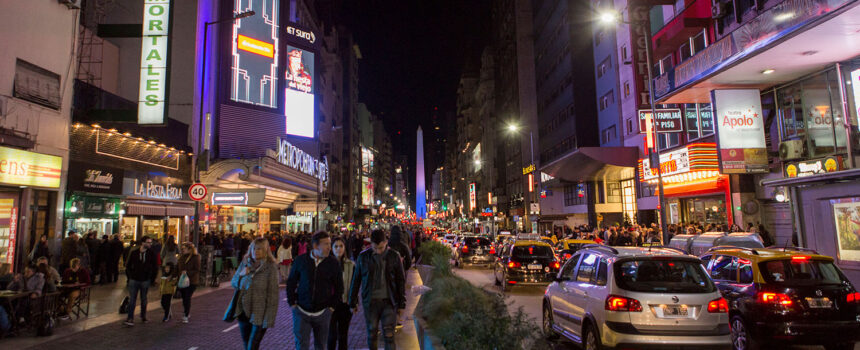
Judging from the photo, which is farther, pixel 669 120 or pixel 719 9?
pixel 669 120

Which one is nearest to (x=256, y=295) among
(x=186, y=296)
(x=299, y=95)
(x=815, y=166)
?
(x=186, y=296)

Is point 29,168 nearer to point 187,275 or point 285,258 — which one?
point 187,275

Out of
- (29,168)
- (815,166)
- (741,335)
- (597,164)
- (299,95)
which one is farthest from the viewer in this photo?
(299,95)

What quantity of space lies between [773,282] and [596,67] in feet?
123

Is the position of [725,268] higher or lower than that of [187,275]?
higher

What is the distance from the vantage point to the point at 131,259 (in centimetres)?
1035

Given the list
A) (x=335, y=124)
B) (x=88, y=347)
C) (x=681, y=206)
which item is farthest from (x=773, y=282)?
(x=335, y=124)

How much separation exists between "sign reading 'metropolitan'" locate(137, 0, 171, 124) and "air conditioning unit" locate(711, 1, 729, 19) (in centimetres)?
2156

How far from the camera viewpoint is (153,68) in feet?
57.5

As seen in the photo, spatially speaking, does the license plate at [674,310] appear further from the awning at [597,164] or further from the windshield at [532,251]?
the awning at [597,164]

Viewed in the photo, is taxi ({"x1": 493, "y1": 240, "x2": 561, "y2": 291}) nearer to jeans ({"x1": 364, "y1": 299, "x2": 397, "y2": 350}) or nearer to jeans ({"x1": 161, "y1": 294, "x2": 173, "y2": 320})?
jeans ({"x1": 364, "y1": 299, "x2": 397, "y2": 350})

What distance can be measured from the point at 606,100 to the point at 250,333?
3831 cm

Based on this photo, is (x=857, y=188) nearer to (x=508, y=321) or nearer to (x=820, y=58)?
(x=820, y=58)

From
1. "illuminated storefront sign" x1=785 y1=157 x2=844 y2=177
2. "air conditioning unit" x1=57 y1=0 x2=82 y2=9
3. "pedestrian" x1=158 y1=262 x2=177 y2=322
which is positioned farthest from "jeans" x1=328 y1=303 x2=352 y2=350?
"air conditioning unit" x1=57 y1=0 x2=82 y2=9
